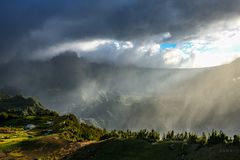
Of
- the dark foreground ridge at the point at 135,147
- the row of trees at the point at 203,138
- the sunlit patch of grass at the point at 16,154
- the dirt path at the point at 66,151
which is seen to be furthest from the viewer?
the sunlit patch of grass at the point at 16,154

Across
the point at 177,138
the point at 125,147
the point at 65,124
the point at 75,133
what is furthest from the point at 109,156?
the point at 65,124

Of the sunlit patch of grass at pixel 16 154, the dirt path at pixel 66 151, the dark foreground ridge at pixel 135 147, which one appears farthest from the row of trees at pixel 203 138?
the sunlit patch of grass at pixel 16 154

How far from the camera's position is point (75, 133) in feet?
303

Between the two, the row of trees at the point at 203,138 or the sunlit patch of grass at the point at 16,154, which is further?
the sunlit patch of grass at the point at 16,154

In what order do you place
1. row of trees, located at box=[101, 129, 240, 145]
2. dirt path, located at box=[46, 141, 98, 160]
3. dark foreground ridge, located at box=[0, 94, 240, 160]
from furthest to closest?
dirt path, located at box=[46, 141, 98, 160] < row of trees, located at box=[101, 129, 240, 145] < dark foreground ridge, located at box=[0, 94, 240, 160]

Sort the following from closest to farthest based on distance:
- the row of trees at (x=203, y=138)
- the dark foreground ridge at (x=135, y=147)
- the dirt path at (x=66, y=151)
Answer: the dark foreground ridge at (x=135, y=147), the row of trees at (x=203, y=138), the dirt path at (x=66, y=151)

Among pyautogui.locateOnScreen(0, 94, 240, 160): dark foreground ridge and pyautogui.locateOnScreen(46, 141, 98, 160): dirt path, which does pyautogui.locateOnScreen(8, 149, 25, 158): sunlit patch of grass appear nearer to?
pyautogui.locateOnScreen(0, 94, 240, 160): dark foreground ridge

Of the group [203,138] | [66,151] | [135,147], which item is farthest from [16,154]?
[203,138]

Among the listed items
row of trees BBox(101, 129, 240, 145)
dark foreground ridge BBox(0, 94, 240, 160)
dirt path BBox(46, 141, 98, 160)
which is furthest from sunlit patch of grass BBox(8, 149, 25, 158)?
row of trees BBox(101, 129, 240, 145)

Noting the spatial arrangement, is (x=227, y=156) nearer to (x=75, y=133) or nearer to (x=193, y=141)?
(x=193, y=141)

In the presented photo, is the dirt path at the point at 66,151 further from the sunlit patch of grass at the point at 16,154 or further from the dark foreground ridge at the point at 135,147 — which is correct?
the sunlit patch of grass at the point at 16,154

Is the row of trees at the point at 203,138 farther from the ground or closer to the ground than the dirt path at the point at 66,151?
farther from the ground

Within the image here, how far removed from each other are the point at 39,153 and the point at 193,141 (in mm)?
37629

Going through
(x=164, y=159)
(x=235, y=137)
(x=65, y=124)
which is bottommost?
(x=164, y=159)
